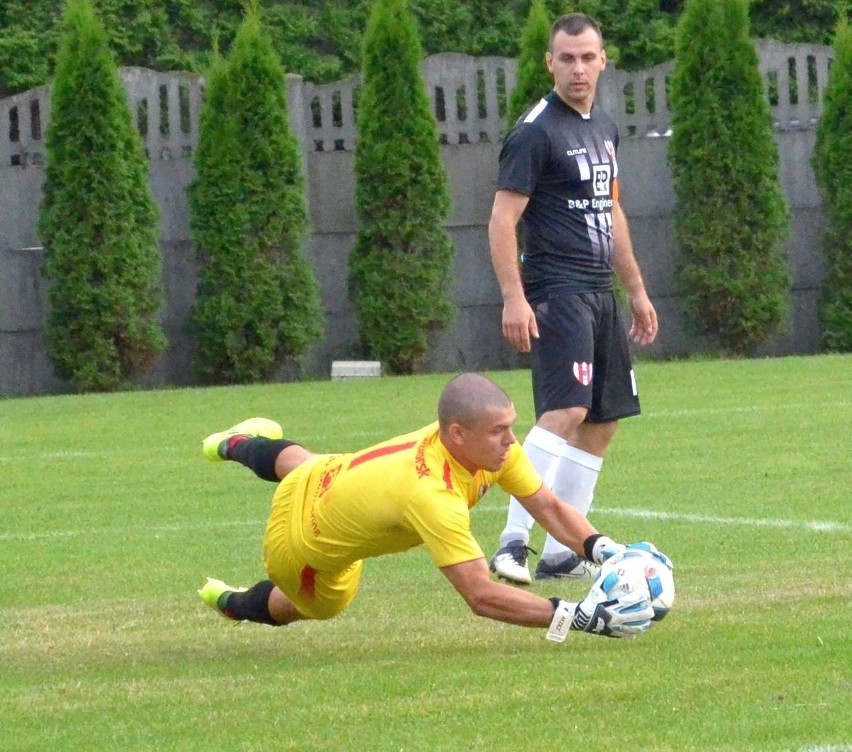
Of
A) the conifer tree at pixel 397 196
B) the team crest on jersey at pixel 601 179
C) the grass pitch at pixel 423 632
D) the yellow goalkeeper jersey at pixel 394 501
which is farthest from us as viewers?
the conifer tree at pixel 397 196

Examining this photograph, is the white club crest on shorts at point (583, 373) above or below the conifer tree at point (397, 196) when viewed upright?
below

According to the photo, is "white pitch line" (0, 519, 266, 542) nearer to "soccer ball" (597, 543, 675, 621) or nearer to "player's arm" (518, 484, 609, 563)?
"player's arm" (518, 484, 609, 563)

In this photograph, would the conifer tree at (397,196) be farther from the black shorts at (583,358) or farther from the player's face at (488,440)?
the player's face at (488,440)

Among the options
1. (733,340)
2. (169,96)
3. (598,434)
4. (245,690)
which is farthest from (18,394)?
(245,690)

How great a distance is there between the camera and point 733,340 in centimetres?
1930

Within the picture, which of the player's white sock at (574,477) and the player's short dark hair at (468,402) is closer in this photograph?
the player's short dark hair at (468,402)

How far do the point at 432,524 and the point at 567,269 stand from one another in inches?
80.7

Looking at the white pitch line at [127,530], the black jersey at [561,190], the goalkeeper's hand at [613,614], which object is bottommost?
the white pitch line at [127,530]

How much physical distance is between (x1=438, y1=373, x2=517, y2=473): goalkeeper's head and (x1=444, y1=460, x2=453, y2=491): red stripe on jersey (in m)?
0.04

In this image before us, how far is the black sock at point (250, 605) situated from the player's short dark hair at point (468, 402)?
3.68 feet

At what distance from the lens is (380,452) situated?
532 cm

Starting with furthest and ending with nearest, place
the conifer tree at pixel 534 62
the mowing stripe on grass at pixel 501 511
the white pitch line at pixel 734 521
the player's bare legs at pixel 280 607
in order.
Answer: the conifer tree at pixel 534 62, the mowing stripe on grass at pixel 501 511, the white pitch line at pixel 734 521, the player's bare legs at pixel 280 607

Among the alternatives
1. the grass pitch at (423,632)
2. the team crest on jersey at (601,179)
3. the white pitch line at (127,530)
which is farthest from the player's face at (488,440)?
the white pitch line at (127,530)

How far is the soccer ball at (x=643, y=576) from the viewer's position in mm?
4984
